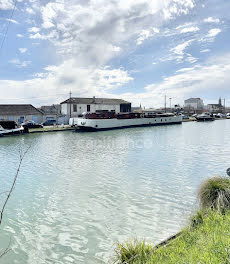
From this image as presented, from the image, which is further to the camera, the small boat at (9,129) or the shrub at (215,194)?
the small boat at (9,129)

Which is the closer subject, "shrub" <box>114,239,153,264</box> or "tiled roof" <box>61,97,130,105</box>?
"shrub" <box>114,239,153,264</box>

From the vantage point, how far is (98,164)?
15500 mm

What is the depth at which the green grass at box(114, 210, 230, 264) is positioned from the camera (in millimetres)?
3502

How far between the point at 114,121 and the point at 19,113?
2262cm

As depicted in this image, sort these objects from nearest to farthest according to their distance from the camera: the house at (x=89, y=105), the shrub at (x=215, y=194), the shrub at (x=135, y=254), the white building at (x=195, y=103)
→ the shrub at (x=135, y=254) < the shrub at (x=215, y=194) < the house at (x=89, y=105) < the white building at (x=195, y=103)

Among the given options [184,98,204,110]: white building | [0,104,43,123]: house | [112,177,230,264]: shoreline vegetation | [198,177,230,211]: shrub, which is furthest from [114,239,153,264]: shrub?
[184,98,204,110]: white building

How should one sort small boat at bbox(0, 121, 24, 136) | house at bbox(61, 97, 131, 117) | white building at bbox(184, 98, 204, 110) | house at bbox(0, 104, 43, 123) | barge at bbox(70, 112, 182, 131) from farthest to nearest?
white building at bbox(184, 98, 204, 110)
house at bbox(61, 97, 131, 117)
house at bbox(0, 104, 43, 123)
barge at bbox(70, 112, 182, 131)
small boat at bbox(0, 121, 24, 136)

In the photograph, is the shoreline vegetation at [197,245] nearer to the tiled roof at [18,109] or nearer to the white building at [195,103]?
the tiled roof at [18,109]

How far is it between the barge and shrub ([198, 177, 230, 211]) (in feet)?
122

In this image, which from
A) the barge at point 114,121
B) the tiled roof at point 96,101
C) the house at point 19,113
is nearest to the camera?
the barge at point 114,121

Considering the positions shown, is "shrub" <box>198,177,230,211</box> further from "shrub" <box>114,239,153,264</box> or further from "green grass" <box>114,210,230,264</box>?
"shrub" <box>114,239,153,264</box>

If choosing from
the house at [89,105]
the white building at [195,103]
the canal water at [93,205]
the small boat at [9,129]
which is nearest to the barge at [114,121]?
the house at [89,105]

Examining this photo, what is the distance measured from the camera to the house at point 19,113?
49.0 metres

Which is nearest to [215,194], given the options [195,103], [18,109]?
[18,109]
